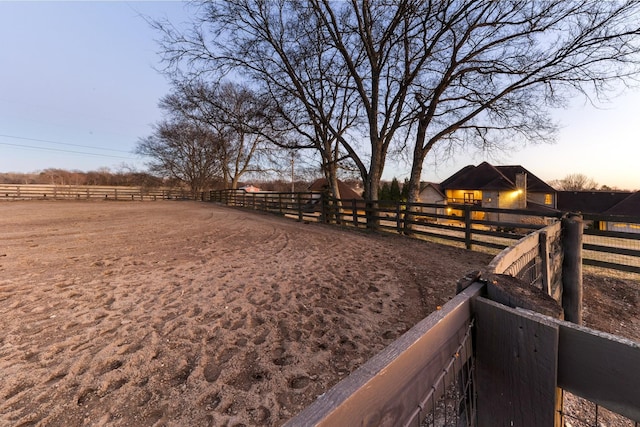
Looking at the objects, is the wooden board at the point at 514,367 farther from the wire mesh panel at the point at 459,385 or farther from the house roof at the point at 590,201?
the house roof at the point at 590,201

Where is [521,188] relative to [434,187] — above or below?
below

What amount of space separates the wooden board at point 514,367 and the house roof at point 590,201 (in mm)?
33882

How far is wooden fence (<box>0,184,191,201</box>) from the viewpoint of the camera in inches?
998

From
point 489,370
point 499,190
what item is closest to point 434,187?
point 499,190

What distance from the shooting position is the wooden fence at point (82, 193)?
25.3 metres

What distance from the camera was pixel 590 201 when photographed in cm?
2700

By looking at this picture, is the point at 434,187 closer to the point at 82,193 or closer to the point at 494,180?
the point at 494,180

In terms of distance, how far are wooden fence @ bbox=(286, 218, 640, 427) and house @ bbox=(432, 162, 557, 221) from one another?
23512 mm

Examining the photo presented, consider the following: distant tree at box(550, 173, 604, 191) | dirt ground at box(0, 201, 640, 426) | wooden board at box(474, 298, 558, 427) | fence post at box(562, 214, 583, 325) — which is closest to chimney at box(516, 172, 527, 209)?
dirt ground at box(0, 201, 640, 426)

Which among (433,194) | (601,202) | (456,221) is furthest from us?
(433,194)

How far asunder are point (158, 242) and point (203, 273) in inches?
132

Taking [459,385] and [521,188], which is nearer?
[459,385]

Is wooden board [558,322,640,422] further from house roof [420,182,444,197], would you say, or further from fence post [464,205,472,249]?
house roof [420,182,444,197]

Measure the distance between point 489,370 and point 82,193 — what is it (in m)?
37.4
